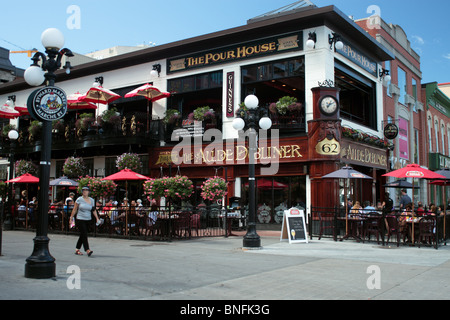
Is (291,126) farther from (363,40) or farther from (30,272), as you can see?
(30,272)

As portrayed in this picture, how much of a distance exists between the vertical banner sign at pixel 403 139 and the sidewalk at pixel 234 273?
14616mm

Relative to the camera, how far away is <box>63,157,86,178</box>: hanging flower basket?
2369 cm

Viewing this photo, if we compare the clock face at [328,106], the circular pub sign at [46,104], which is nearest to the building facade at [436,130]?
the clock face at [328,106]

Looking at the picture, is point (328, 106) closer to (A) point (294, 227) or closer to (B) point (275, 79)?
(B) point (275, 79)

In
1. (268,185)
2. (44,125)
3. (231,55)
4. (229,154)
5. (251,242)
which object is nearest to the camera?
(44,125)

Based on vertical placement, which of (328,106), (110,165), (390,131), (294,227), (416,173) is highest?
(328,106)

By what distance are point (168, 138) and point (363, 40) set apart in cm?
1102

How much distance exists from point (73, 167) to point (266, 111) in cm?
1148

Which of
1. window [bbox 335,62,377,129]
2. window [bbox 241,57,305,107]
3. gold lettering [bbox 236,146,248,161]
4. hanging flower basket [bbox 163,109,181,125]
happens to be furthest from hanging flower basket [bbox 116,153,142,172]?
window [bbox 335,62,377,129]

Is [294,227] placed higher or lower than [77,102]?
lower

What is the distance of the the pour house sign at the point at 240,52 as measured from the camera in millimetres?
19469

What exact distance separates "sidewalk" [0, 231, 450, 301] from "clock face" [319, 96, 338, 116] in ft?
22.0

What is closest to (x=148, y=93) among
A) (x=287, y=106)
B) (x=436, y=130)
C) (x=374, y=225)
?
(x=287, y=106)

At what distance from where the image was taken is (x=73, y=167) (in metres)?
23.7
